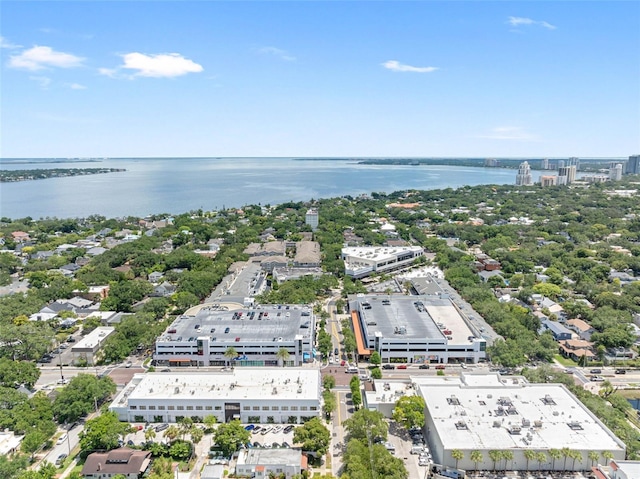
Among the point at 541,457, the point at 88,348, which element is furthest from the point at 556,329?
the point at 88,348

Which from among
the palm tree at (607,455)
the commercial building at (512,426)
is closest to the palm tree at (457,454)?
the commercial building at (512,426)

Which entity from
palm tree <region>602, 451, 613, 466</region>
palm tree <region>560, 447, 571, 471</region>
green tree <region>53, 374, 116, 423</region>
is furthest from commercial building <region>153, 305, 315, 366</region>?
palm tree <region>602, 451, 613, 466</region>

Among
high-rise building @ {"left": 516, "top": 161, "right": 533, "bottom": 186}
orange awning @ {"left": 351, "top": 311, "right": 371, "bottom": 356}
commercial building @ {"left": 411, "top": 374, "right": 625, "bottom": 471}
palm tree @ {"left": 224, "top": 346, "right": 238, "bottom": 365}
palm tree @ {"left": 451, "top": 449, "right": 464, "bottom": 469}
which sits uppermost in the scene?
high-rise building @ {"left": 516, "top": 161, "right": 533, "bottom": 186}

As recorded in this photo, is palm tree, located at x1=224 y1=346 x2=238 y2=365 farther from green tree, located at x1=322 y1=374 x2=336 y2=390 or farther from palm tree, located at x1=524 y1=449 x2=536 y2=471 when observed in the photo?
palm tree, located at x1=524 y1=449 x2=536 y2=471

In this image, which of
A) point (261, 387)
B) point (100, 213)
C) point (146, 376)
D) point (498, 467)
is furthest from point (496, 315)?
point (100, 213)

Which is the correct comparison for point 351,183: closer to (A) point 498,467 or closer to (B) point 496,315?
(B) point 496,315

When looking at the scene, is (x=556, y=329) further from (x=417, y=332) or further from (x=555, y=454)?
(x=555, y=454)

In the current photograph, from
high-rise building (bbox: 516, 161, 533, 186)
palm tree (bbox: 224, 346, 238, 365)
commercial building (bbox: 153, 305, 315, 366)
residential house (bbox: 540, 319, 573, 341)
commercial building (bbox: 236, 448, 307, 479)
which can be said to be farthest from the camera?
high-rise building (bbox: 516, 161, 533, 186)
